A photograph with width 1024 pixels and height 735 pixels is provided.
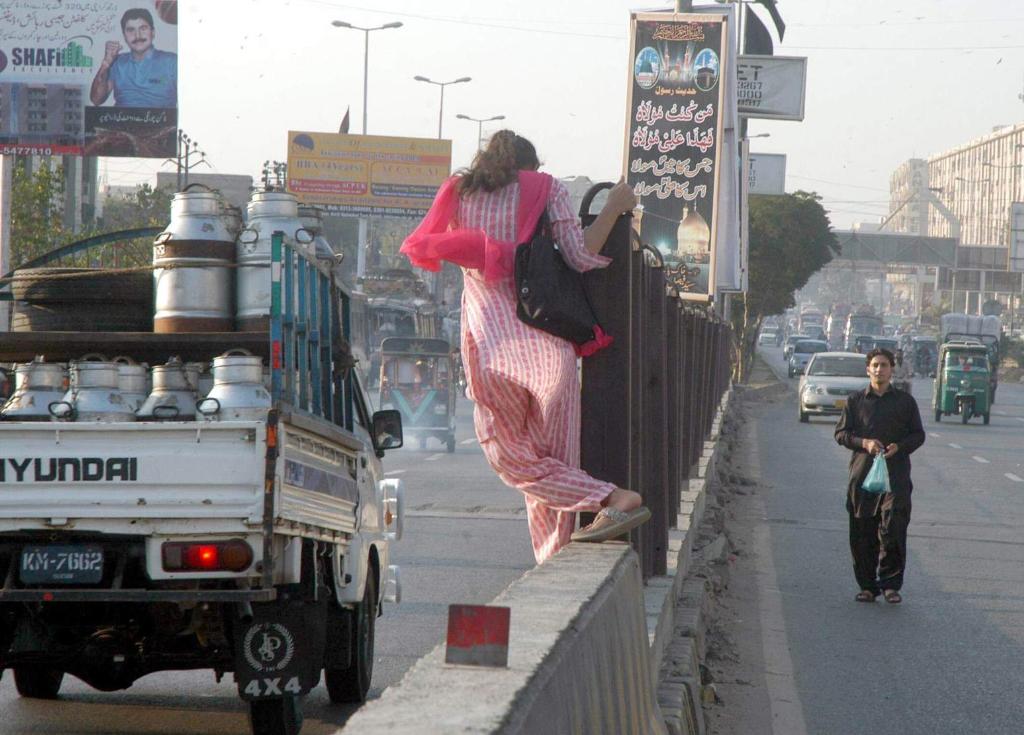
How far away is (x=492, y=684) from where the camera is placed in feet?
8.87

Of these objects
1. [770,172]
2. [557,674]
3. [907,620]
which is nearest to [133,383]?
[557,674]

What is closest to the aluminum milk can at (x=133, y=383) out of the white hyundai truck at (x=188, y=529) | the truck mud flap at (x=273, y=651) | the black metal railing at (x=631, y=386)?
the white hyundai truck at (x=188, y=529)

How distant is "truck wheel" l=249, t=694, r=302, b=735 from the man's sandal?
129 centimetres

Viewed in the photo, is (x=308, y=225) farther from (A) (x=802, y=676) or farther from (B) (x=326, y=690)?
(A) (x=802, y=676)

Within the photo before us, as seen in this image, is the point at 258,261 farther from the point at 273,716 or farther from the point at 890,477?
the point at 890,477

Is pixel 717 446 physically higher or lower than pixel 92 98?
lower

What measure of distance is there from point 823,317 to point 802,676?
155589 millimetres

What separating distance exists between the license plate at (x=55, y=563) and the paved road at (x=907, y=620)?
128 inches

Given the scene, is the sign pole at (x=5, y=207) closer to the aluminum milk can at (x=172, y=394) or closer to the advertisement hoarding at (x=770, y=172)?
the aluminum milk can at (x=172, y=394)

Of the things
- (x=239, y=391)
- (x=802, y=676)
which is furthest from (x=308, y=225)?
(x=802, y=676)

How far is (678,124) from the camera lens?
65.6ft

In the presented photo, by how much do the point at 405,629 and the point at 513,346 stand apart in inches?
143

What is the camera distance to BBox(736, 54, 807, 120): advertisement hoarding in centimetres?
3581

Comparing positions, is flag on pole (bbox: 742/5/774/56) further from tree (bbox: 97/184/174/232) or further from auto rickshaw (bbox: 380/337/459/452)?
tree (bbox: 97/184/174/232)
